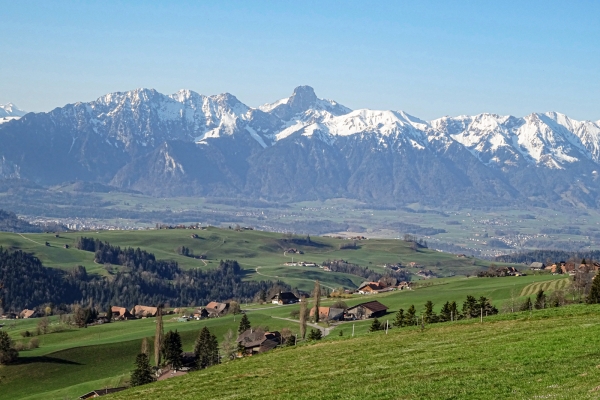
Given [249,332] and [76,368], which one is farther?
[249,332]

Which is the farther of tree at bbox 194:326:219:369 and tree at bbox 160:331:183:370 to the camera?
tree at bbox 160:331:183:370

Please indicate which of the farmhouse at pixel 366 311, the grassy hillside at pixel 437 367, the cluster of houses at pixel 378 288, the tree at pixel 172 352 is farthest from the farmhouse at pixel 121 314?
the grassy hillside at pixel 437 367

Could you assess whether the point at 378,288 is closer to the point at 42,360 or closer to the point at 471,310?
the point at 42,360

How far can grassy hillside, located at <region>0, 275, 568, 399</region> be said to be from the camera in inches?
3598

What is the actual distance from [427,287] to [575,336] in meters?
125

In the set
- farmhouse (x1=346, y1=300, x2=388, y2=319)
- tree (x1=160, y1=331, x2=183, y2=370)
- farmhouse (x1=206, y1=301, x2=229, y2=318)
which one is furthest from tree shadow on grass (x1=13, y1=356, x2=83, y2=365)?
farmhouse (x1=206, y1=301, x2=229, y2=318)

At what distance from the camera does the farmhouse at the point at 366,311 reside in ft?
421

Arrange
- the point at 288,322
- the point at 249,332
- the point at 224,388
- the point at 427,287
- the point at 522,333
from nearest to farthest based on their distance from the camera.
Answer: the point at 224,388, the point at 522,333, the point at 249,332, the point at 288,322, the point at 427,287

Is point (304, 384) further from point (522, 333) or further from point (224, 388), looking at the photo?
point (522, 333)

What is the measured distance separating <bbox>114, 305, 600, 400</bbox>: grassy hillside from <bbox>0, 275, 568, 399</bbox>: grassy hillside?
499 inches

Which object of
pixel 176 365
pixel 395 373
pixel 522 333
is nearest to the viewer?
pixel 395 373

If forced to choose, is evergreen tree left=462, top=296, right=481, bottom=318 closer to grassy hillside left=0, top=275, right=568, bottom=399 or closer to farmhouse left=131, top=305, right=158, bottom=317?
grassy hillside left=0, top=275, right=568, bottom=399

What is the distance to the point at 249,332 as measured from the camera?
110 m

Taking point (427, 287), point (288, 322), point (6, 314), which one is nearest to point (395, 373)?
point (288, 322)
